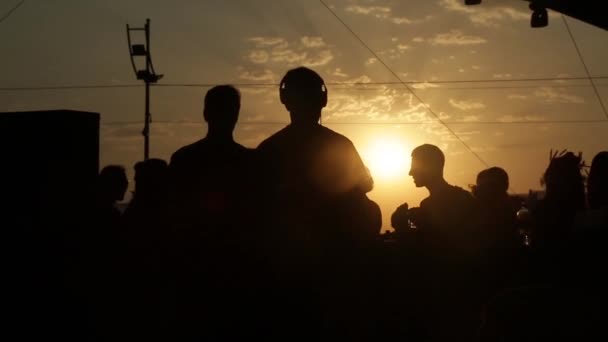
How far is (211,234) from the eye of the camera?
12.7 feet

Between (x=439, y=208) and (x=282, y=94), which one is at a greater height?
(x=282, y=94)

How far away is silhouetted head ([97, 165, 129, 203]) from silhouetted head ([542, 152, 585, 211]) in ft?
9.57

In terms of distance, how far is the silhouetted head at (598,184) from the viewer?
17.6 ft

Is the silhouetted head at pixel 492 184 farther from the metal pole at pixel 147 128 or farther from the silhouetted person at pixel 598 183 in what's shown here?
the metal pole at pixel 147 128

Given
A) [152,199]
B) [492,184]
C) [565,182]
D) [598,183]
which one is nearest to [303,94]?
[152,199]

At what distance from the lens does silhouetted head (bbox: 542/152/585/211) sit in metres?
5.62

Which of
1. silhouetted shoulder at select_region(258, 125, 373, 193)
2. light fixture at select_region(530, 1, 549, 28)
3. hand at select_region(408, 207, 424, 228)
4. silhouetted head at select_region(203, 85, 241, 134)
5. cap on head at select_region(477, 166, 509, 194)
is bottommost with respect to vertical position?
hand at select_region(408, 207, 424, 228)

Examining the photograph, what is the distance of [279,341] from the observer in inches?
149

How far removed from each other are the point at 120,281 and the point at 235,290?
2.26 feet

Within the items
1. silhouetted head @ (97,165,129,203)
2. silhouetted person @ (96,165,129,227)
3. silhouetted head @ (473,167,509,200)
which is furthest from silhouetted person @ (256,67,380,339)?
silhouetted head @ (97,165,129,203)

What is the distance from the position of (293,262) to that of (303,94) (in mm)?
915

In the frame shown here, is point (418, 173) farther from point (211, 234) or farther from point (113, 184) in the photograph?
point (211, 234)

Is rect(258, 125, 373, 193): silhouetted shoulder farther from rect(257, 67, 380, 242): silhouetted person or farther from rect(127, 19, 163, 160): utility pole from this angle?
rect(127, 19, 163, 160): utility pole

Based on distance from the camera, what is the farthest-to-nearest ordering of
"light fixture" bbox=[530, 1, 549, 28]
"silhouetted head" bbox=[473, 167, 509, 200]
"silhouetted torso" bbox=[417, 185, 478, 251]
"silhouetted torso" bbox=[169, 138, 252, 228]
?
"light fixture" bbox=[530, 1, 549, 28] → "silhouetted head" bbox=[473, 167, 509, 200] → "silhouetted torso" bbox=[417, 185, 478, 251] → "silhouetted torso" bbox=[169, 138, 252, 228]
